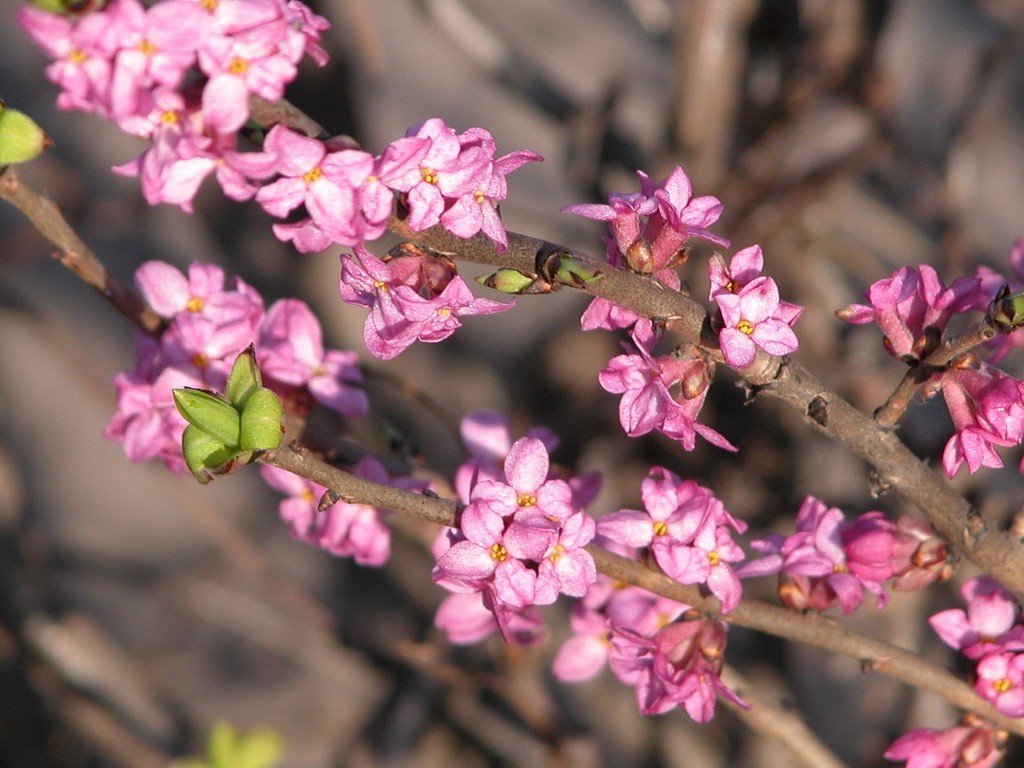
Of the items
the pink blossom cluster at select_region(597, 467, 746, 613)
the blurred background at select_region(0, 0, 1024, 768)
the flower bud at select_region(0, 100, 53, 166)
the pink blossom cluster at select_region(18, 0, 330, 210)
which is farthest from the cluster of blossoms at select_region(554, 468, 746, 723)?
the blurred background at select_region(0, 0, 1024, 768)

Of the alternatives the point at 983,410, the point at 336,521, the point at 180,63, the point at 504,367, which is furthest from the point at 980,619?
the point at 504,367

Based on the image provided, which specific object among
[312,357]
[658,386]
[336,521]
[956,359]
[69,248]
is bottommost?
[336,521]

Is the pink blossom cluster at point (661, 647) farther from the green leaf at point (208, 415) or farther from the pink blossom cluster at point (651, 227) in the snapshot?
the green leaf at point (208, 415)

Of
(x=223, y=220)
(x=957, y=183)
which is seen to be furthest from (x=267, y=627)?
(x=957, y=183)

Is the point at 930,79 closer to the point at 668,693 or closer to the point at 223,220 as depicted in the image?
the point at 223,220

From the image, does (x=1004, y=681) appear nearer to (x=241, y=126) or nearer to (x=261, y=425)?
(x=261, y=425)

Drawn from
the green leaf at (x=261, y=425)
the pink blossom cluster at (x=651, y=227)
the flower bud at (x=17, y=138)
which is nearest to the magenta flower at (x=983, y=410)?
the pink blossom cluster at (x=651, y=227)

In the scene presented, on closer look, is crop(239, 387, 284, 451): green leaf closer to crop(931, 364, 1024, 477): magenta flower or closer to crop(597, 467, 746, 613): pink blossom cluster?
crop(597, 467, 746, 613): pink blossom cluster
